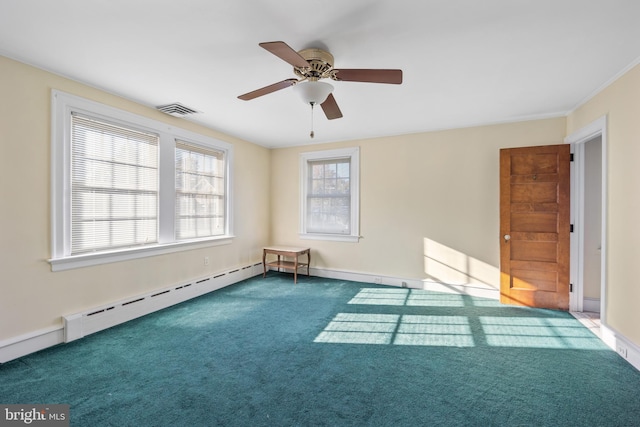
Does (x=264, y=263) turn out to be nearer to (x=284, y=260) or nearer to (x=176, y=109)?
(x=284, y=260)

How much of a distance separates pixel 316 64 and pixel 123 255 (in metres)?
2.84

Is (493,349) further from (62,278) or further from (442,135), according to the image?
(62,278)

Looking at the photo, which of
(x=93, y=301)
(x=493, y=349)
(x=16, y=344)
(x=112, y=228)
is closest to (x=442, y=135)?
(x=493, y=349)

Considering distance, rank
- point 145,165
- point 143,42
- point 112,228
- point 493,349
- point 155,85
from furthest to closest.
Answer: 1. point 145,165
2. point 112,228
3. point 155,85
4. point 493,349
5. point 143,42

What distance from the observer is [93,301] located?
2908 mm

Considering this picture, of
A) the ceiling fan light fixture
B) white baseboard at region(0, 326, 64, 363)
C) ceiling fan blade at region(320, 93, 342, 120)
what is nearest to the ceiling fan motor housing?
the ceiling fan light fixture

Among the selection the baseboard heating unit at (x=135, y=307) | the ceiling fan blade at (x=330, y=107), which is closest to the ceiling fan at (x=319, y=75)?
the ceiling fan blade at (x=330, y=107)

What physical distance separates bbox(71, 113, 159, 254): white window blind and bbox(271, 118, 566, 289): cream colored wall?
8.90 ft

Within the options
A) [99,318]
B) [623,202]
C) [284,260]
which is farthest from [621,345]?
[99,318]

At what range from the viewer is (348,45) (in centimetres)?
212

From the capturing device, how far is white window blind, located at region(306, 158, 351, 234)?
5.03 m

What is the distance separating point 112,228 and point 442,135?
174 inches

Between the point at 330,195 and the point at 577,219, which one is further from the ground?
the point at 330,195

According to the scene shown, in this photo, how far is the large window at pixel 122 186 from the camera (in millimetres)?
2701
